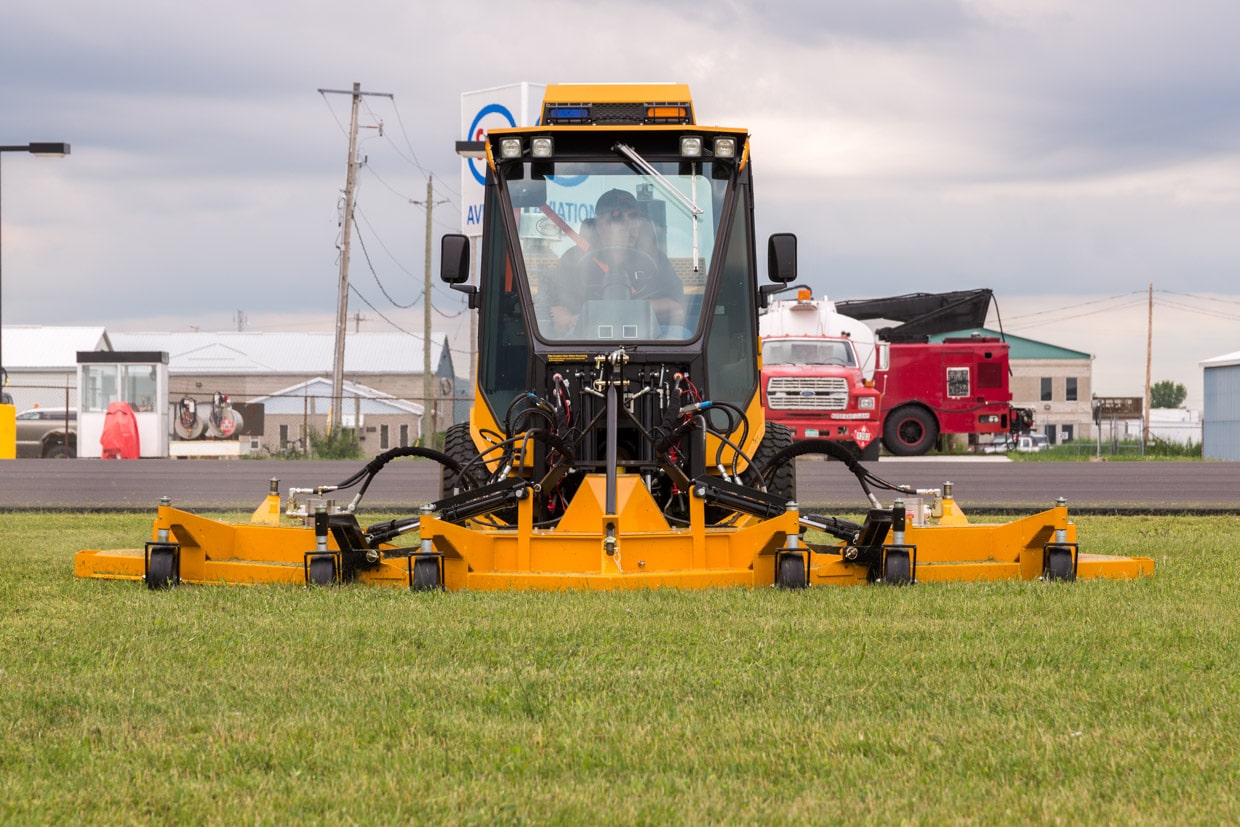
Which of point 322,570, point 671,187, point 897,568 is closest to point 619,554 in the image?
point 897,568

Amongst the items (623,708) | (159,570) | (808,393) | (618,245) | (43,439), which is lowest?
(623,708)

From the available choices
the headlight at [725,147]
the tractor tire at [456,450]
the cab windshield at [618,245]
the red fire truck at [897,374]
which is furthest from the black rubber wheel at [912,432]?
the cab windshield at [618,245]

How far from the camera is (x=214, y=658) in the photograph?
593 cm

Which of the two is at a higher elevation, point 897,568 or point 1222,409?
point 1222,409

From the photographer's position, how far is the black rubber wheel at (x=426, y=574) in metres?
7.98

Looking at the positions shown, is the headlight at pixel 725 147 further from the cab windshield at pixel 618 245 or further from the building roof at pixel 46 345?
the building roof at pixel 46 345

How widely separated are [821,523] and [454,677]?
3559 millimetres

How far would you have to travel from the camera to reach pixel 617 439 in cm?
924

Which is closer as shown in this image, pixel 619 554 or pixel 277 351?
pixel 619 554

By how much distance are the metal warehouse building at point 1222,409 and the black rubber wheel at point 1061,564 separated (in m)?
41.4

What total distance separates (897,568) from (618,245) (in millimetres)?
2905

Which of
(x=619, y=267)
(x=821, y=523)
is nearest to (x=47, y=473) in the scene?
(x=619, y=267)

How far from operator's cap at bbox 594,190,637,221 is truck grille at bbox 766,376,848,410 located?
1931 centimetres

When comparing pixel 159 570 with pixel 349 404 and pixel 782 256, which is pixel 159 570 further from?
pixel 349 404
